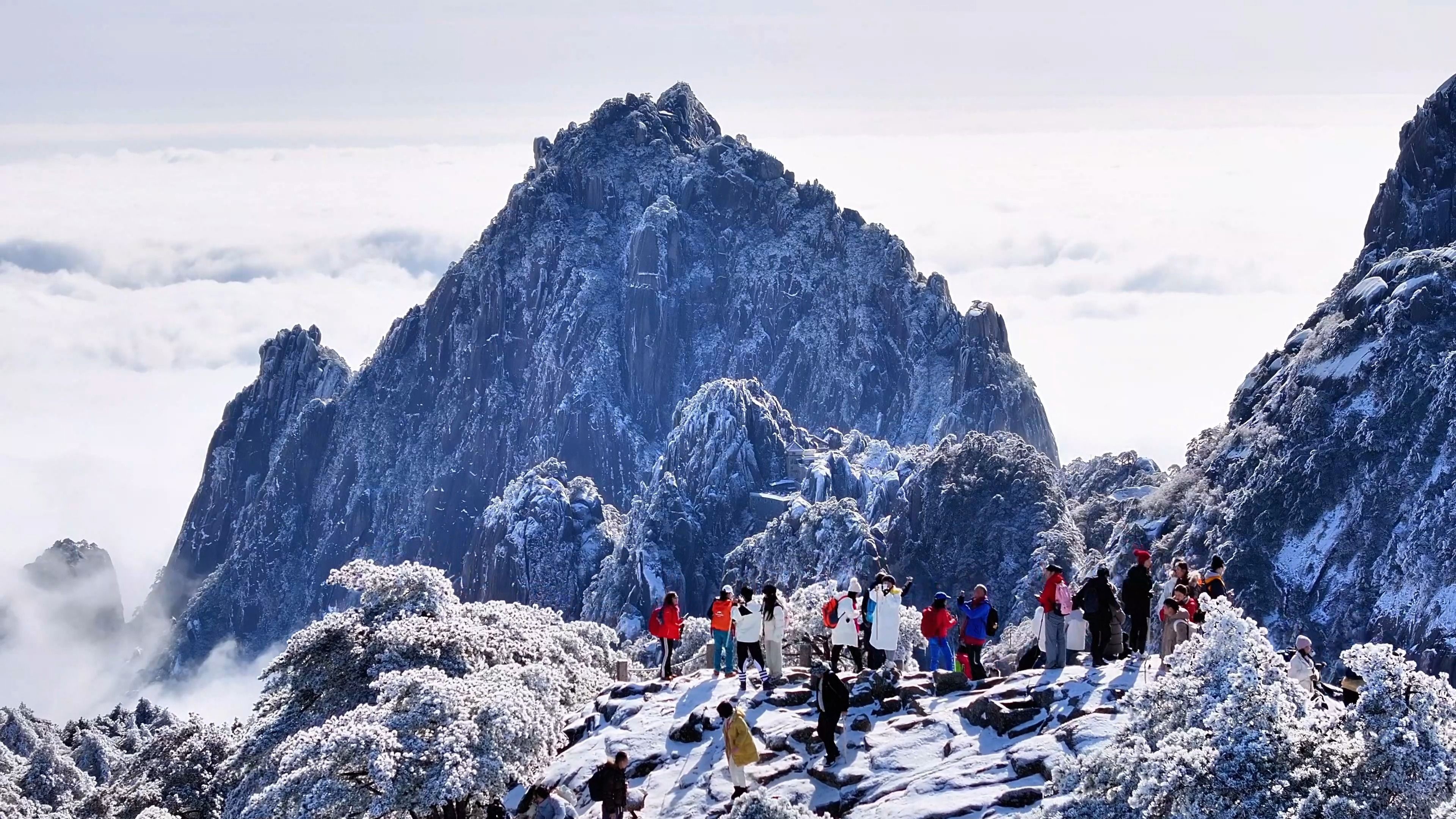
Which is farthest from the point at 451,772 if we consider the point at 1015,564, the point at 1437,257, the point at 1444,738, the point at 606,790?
the point at 1015,564

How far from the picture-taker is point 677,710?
4459 cm

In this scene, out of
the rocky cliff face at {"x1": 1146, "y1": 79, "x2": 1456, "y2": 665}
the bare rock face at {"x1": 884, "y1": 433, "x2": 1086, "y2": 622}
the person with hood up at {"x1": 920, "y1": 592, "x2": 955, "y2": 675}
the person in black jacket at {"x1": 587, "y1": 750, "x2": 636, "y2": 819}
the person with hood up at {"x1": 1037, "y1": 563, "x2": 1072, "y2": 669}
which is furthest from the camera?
the bare rock face at {"x1": 884, "y1": 433, "x2": 1086, "y2": 622}

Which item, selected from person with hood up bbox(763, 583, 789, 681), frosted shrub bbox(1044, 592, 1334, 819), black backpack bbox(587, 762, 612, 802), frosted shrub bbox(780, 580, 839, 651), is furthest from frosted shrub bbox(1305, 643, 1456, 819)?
frosted shrub bbox(780, 580, 839, 651)

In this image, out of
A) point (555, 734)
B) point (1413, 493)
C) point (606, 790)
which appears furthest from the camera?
point (1413, 493)

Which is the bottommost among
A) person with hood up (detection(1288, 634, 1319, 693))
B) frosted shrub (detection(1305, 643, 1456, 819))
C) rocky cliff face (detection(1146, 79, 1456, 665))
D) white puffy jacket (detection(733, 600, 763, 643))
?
frosted shrub (detection(1305, 643, 1456, 819))

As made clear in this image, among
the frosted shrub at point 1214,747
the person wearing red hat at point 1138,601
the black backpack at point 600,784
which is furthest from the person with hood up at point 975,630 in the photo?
the black backpack at point 600,784

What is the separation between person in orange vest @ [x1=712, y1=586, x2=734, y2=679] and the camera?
4778 centimetres

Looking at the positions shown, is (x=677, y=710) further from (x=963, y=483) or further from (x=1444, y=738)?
(x=963, y=483)

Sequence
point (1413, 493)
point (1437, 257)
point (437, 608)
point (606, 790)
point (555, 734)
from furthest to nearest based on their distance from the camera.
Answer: point (1437, 257)
point (1413, 493)
point (437, 608)
point (555, 734)
point (606, 790)

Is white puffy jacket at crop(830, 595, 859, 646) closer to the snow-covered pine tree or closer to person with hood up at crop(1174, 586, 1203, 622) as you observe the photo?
the snow-covered pine tree

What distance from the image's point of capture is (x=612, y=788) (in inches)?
1460

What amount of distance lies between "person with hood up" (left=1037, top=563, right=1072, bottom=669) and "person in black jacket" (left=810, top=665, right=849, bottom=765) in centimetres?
628

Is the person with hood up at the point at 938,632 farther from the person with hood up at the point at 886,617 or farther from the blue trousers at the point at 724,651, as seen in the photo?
the blue trousers at the point at 724,651

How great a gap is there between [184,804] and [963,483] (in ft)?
368
